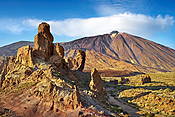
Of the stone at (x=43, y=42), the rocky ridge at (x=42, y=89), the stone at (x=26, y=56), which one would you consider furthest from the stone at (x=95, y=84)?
the stone at (x=26, y=56)

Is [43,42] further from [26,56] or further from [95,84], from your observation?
[95,84]

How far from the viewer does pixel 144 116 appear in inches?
1475

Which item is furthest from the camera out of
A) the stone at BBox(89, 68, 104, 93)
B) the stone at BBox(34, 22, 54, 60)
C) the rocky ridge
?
the stone at BBox(89, 68, 104, 93)

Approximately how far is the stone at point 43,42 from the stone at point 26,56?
1.59 m

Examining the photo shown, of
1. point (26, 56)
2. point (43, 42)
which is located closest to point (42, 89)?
point (26, 56)

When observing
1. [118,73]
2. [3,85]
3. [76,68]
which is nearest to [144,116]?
[3,85]

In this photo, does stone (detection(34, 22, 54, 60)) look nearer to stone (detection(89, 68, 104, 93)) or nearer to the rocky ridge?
the rocky ridge

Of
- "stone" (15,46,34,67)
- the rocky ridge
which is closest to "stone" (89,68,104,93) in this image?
the rocky ridge

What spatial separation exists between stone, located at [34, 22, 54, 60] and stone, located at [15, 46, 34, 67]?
5.21 feet

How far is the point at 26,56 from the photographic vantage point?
35.3 metres

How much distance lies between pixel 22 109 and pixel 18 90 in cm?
472

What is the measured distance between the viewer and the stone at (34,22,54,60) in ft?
123

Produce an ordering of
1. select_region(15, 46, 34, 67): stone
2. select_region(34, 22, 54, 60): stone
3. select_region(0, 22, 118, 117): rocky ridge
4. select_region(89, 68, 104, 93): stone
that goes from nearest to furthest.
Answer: select_region(0, 22, 118, 117): rocky ridge
select_region(15, 46, 34, 67): stone
select_region(34, 22, 54, 60): stone
select_region(89, 68, 104, 93): stone

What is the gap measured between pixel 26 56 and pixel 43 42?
474 cm
